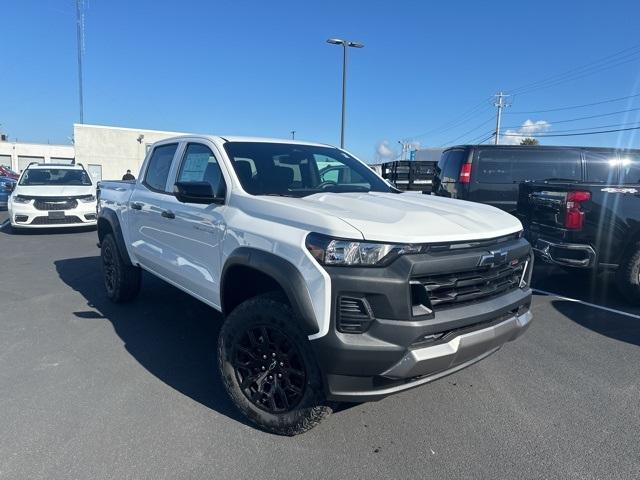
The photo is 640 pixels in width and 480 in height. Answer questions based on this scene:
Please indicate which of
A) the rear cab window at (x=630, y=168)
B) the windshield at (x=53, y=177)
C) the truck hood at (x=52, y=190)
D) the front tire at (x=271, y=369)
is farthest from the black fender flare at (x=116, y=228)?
the rear cab window at (x=630, y=168)

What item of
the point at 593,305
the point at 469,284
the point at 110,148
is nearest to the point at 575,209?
the point at 593,305

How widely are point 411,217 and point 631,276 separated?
4136mm

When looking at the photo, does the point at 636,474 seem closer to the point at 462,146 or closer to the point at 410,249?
the point at 410,249

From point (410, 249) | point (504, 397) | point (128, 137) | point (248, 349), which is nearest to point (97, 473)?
point (248, 349)

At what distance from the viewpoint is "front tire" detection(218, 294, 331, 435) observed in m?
2.49

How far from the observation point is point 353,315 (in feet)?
7.54

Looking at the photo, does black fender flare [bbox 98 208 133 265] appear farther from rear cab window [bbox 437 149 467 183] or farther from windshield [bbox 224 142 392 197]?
rear cab window [bbox 437 149 467 183]

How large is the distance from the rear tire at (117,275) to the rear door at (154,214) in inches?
15.9

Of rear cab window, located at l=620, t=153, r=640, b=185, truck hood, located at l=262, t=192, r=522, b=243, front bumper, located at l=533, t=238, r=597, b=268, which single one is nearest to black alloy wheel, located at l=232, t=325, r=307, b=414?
truck hood, located at l=262, t=192, r=522, b=243

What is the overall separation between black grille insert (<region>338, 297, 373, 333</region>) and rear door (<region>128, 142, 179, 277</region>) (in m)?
2.11

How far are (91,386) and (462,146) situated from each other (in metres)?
6.93

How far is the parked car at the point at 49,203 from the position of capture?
33.6 ft

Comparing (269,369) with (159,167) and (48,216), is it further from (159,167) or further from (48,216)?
(48,216)

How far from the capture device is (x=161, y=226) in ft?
13.4
